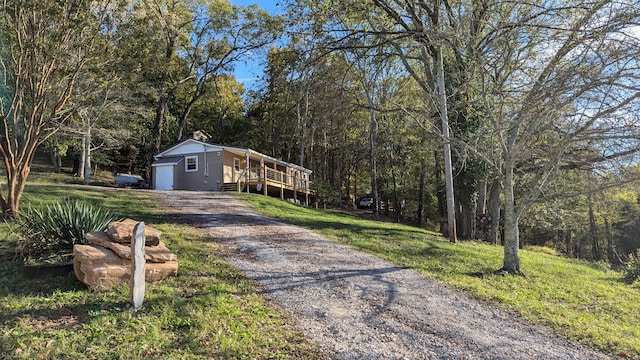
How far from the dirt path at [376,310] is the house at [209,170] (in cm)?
1528

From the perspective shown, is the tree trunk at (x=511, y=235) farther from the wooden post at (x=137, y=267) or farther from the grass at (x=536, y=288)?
the wooden post at (x=137, y=267)

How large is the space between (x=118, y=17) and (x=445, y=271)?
970cm

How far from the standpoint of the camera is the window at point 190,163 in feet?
84.9

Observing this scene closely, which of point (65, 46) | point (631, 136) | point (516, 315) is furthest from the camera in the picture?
point (65, 46)

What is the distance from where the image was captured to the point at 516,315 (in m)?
6.01

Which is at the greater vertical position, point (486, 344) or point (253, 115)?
point (253, 115)

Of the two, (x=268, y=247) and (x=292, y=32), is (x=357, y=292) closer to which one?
(x=268, y=247)

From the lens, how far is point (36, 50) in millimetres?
8109

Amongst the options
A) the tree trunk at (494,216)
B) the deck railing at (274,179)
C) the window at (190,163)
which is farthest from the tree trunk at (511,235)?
the window at (190,163)

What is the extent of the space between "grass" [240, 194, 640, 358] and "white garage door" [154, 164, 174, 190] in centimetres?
1556

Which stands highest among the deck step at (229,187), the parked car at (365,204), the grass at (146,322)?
the deck step at (229,187)

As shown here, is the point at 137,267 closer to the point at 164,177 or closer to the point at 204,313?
the point at 204,313

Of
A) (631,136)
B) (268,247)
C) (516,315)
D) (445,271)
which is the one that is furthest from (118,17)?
(631,136)

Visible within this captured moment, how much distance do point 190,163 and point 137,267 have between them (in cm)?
2214
